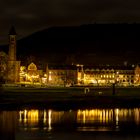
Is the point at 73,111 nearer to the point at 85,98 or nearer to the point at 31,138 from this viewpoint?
the point at 85,98

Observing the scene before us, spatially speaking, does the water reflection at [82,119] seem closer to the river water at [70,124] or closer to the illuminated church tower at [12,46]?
the river water at [70,124]

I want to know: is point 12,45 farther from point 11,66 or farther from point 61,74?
point 61,74

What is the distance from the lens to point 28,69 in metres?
175

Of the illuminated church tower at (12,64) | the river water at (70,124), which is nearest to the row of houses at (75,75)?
the illuminated church tower at (12,64)

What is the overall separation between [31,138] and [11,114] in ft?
53.3

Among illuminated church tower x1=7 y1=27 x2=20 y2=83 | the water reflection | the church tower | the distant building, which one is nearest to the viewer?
the water reflection

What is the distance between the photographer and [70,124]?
55562mm

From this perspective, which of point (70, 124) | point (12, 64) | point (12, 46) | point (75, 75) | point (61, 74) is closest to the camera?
point (70, 124)

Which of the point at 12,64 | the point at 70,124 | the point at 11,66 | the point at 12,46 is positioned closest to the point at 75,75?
the point at 12,46

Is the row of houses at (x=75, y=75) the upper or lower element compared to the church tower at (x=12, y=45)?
lower

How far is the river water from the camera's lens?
156 ft

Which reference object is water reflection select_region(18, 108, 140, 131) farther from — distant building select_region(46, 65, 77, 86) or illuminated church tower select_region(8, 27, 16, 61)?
distant building select_region(46, 65, 77, 86)

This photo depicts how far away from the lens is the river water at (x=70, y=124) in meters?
47.4

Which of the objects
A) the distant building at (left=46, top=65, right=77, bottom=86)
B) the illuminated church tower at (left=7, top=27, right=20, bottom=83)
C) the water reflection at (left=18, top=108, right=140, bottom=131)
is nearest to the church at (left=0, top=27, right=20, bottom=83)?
the illuminated church tower at (left=7, top=27, right=20, bottom=83)
